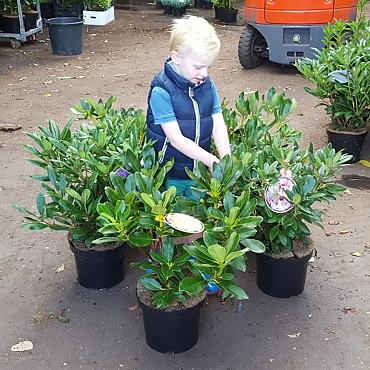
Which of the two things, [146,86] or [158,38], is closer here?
[146,86]

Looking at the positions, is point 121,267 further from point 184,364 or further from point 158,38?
point 158,38

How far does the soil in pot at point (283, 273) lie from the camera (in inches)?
115

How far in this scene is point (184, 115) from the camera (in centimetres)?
262

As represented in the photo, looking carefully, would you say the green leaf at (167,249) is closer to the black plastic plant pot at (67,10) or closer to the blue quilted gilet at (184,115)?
the blue quilted gilet at (184,115)

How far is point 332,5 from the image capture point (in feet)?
21.9

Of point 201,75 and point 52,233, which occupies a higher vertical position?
point 201,75

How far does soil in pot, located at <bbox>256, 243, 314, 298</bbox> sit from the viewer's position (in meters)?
2.92

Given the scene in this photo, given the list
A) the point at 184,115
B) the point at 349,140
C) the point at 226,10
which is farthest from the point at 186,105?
the point at 226,10

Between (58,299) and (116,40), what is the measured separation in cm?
714

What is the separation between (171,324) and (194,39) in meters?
→ 1.23

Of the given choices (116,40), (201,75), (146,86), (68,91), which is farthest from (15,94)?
(201,75)

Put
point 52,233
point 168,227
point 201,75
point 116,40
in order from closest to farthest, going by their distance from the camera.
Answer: point 168,227 → point 201,75 → point 52,233 → point 116,40

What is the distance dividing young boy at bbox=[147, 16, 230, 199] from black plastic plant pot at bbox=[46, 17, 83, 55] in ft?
19.1

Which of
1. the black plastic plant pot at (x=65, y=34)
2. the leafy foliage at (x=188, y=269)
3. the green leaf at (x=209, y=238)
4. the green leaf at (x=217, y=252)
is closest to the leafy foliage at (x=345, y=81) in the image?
the leafy foliage at (x=188, y=269)
